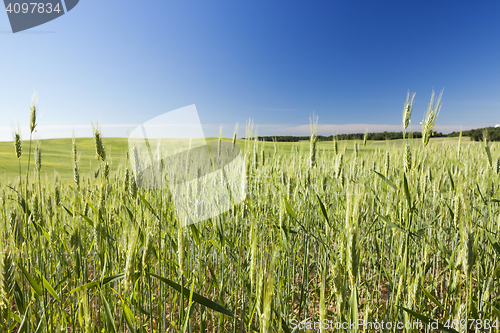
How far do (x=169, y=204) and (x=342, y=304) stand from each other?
3.26 feet

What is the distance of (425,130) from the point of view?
122 cm

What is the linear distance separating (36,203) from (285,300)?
143 cm

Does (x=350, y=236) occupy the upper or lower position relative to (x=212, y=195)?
upper

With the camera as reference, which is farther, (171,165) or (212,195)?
(171,165)

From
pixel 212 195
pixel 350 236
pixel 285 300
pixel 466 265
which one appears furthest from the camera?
pixel 212 195

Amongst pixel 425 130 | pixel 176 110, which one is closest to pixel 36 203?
pixel 176 110

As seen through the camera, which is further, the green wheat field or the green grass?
the green grass

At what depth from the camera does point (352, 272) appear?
0.62 m

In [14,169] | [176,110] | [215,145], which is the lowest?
[14,169]

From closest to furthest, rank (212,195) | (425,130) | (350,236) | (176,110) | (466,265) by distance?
(350,236) → (466,265) → (425,130) → (212,195) → (176,110)

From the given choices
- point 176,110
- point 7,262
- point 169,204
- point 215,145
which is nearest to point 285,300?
point 169,204

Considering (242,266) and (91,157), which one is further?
(91,157)

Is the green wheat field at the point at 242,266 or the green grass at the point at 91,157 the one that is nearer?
the green wheat field at the point at 242,266

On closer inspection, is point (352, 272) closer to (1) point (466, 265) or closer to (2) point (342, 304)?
(2) point (342, 304)
